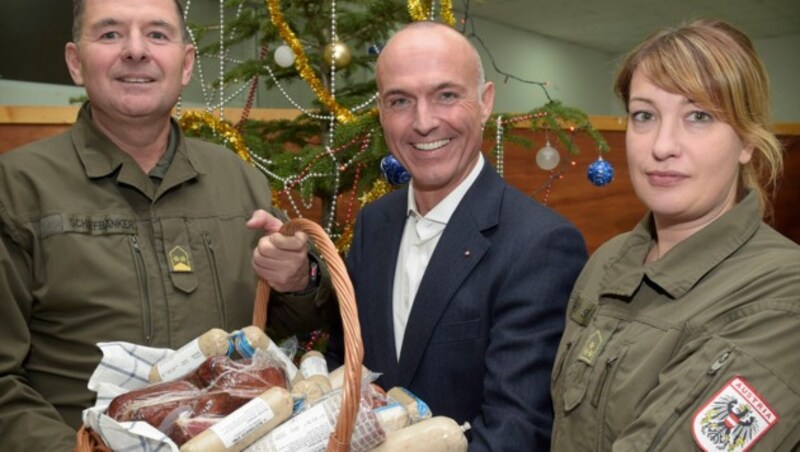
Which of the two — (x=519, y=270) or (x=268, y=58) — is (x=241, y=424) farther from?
(x=268, y=58)

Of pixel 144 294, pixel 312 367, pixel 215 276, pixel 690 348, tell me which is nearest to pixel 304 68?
pixel 215 276

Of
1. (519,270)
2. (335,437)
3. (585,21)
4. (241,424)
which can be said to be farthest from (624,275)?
(585,21)

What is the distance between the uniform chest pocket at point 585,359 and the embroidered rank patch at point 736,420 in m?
0.21

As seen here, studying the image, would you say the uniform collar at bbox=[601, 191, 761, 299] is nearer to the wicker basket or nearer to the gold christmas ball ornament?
the wicker basket

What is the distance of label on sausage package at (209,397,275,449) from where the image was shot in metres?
1.03

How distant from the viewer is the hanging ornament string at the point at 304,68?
230 cm

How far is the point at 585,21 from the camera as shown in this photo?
9484mm

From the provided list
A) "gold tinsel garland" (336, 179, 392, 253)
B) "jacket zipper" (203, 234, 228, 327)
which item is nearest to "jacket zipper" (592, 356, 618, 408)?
"jacket zipper" (203, 234, 228, 327)

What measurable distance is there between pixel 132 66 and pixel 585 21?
881 cm

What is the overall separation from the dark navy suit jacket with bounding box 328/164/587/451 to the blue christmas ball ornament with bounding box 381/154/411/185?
63cm

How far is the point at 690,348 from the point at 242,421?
0.63 m

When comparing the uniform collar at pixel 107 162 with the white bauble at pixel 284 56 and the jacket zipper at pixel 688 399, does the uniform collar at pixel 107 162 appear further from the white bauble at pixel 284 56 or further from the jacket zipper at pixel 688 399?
the jacket zipper at pixel 688 399

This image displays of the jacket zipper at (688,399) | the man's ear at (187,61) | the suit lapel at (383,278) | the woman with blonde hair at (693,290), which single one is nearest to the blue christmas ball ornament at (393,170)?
the suit lapel at (383,278)

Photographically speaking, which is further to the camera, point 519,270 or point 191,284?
point 191,284
